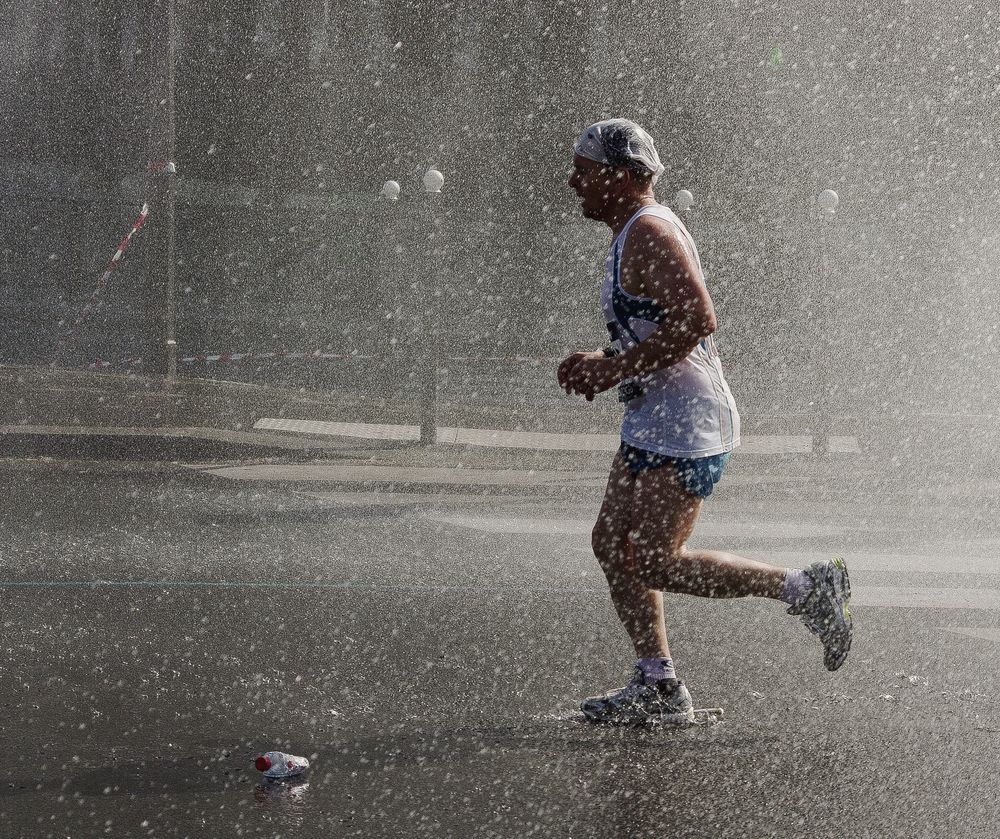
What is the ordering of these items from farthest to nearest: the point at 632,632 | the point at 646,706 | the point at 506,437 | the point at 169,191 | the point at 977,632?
the point at 169,191
the point at 506,437
the point at 977,632
the point at 632,632
the point at 646,706

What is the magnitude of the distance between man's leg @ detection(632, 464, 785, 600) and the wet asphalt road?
0.43m

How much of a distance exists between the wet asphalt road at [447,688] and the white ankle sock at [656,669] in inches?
8.3

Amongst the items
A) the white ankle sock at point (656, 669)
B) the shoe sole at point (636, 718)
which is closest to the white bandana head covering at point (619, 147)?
the white ankle sock at point (656, 669)

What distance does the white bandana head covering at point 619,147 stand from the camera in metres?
4.53

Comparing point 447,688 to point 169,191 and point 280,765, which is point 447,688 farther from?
point 169,191

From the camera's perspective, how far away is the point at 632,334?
4527 millimetres

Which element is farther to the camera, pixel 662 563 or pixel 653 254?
pixel 662 563

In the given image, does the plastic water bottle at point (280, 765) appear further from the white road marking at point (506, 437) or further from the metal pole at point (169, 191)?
the metal pole at point (169, 191)

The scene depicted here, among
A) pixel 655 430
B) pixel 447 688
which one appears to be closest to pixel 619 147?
pixel 655 430

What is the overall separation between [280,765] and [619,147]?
2.00 meters

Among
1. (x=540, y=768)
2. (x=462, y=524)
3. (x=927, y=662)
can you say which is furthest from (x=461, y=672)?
(x=462, y=524)

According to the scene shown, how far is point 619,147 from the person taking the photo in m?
4.53

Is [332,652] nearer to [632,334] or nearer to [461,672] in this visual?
[461,672]

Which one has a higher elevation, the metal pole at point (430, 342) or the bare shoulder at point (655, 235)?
the bare shoulder at point (655, 235)
